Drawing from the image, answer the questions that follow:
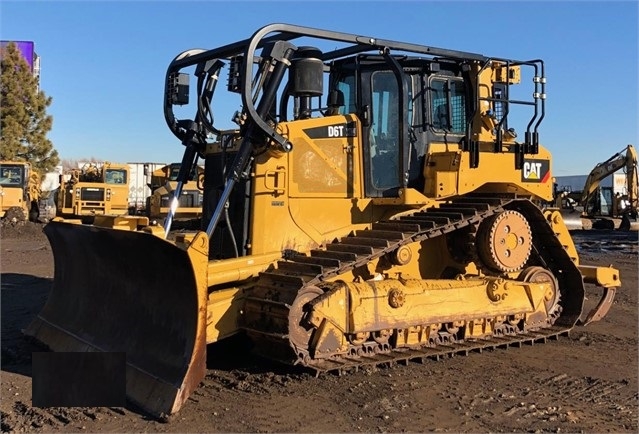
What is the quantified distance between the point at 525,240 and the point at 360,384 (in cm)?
297

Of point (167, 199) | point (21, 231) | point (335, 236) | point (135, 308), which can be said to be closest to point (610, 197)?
point (167, 199)

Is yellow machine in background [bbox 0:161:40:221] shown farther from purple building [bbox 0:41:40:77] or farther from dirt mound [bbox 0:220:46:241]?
purple building [bbox 0:41:40:77]

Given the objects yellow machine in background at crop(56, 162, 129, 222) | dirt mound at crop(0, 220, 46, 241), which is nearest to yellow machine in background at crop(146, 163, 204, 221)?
yellow machine in background at crop(56, 162, 129, 222)

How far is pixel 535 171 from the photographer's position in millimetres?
8281

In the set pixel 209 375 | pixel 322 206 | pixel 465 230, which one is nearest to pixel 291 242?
pixel 322 206

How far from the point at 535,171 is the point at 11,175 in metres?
25.5

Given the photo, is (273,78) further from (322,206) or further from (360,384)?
(360,384)

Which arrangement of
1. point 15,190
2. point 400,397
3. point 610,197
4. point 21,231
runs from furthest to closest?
1. point 610,197
2. point 15,190
3. point 21,231
4. point 400,397

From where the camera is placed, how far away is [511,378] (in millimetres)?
6453

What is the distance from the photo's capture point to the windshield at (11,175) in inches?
1110

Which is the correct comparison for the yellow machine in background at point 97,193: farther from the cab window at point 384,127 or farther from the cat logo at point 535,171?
the cat logo at point 535,171

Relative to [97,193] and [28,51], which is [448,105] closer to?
[97,193]

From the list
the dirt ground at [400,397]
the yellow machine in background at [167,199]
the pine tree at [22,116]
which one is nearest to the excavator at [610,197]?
the yellow machine in background at [167,199]

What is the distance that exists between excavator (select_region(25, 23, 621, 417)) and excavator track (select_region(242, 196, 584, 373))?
2 centimetres
